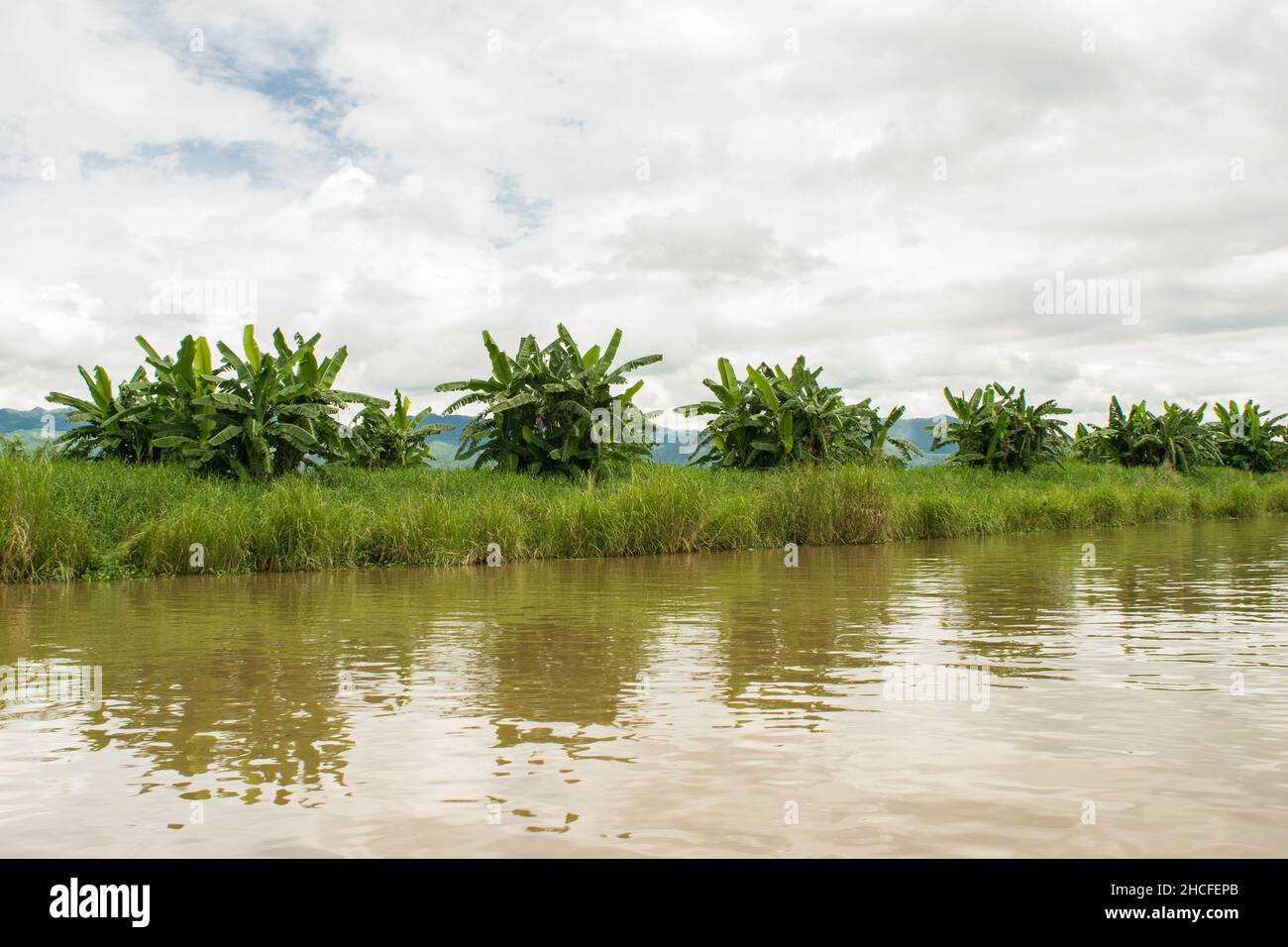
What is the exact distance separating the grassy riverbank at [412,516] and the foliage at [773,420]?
2150 mm

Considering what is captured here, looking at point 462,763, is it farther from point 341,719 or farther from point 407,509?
point 407,509

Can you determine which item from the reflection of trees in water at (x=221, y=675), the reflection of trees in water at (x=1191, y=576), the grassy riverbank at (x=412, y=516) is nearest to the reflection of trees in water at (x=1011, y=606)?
the reflection of trees in water at (x=1191, y=576)

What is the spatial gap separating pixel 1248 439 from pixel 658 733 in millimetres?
38023

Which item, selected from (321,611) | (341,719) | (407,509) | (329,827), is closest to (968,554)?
(407,509)

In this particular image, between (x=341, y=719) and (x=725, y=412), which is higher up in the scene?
(x=725, y=412)

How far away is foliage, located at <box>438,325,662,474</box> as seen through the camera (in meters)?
17.6

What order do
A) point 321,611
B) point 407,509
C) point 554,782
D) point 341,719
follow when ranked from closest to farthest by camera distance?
point 554,782, point 341,719, point 321,611, point 407,509

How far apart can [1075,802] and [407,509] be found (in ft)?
35.0

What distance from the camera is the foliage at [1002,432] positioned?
26172 mm

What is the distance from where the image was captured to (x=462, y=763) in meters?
3.04

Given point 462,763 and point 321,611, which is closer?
point 462,763

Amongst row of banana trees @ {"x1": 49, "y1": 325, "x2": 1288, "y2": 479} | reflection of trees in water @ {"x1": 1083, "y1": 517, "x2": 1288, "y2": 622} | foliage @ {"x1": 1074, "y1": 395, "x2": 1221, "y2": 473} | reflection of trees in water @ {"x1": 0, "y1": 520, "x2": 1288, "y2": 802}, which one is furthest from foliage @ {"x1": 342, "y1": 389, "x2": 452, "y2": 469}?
foliage @ {"x1": 1074, "y1": 395, "x2": 1221, "y2": 473}
